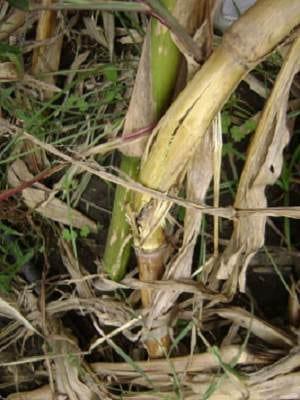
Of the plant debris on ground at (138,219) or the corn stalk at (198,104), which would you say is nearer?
the corn stalk at (198,104)

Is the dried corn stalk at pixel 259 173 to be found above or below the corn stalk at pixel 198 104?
below

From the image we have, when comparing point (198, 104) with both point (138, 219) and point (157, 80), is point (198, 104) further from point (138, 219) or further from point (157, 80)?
point (138, 219)

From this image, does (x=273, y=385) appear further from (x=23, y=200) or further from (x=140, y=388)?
(x=23, y=200)

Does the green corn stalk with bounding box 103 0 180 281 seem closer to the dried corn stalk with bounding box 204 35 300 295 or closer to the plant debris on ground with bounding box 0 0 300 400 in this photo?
the plant debris on ground with bounding box 0 0 300 400

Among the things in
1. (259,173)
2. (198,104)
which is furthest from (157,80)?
(259,173)

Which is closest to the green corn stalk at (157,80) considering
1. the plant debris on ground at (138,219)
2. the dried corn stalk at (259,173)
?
the plant debris on ground at (138,219)

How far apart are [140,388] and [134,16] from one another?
0.53 metres

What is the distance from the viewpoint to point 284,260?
85 cm

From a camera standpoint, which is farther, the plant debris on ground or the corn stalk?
the plant debris on ground

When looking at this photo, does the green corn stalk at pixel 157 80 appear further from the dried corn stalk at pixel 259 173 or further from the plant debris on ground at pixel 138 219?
the dried corn stalk at pixel 259 173

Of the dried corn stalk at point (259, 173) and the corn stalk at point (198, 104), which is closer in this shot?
the corn stalk at point (198, 104)

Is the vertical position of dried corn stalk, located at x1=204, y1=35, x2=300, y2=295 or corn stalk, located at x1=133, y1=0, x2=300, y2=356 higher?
corn stalk, located at x1=133, y1=0, x2=300, y2=356

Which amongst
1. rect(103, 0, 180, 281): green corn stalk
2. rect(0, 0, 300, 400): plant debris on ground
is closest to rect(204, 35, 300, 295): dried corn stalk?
rect(0, 0, 300, 400): plant debris on ground

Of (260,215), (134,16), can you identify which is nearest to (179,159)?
(260,215)
